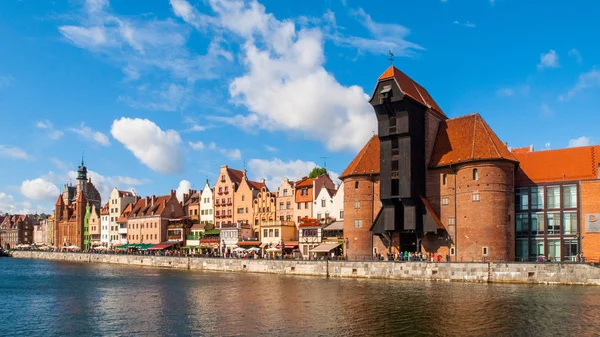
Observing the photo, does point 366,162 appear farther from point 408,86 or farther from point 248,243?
point 248,243

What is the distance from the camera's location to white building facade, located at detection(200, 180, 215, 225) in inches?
4371

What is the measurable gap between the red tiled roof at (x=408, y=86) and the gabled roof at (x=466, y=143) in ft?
12.9

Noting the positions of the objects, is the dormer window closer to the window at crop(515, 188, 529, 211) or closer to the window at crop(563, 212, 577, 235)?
the window at crop(515, 188, 529, 211)

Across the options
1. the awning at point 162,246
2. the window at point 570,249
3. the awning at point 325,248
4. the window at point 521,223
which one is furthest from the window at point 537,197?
the awning at point 162,246

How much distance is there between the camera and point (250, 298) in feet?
152

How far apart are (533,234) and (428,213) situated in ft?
38.7

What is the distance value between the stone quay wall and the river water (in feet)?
7.32

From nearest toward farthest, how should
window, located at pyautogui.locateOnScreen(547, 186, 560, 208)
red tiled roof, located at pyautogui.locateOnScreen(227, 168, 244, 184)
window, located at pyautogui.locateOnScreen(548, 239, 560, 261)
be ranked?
window, located at pyautogui.locateOnScreen(548, 239, 560, 261) → window, located at pyautogui.locateOnScreen(547, 186, 560, 208) → red tiled roof, located at pyautogui.locateOnScreen(227, 168, 244, 184)

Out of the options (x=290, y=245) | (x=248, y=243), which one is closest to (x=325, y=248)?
(x=290, y=245)

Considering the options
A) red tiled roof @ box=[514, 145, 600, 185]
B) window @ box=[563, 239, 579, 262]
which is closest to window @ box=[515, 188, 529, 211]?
red tiled roof @ box=[514, 145, 600, 185]

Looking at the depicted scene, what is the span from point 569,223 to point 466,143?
13.8 meters

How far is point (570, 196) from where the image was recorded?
201ft

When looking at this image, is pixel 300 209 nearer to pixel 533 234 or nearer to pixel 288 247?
pixel 288 247

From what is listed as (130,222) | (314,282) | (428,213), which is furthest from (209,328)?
(130,222)
